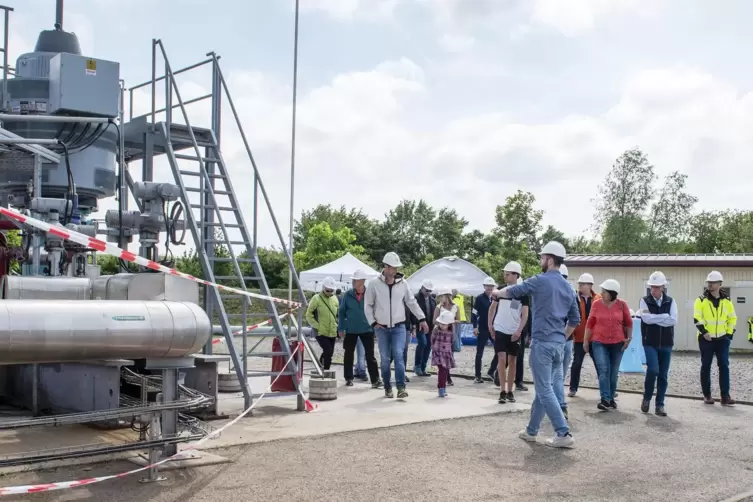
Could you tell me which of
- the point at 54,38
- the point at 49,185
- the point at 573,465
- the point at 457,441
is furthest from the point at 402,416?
the point at 54,38

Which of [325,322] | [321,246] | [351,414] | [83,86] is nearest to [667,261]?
[325,322]

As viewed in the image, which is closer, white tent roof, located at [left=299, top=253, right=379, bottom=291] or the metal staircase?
the metal staircase

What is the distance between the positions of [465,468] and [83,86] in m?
6.53

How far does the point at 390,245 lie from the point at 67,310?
64.7m

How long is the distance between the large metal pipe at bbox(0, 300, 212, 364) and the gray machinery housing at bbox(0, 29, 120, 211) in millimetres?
4223

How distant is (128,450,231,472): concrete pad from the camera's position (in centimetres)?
671

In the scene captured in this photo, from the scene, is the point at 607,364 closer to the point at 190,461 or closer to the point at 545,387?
the point at 545,387

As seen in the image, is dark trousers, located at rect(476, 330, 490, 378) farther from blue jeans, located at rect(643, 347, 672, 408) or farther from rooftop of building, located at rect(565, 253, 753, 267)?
rooftop of building, located at rect(565, 253, 753, 267)

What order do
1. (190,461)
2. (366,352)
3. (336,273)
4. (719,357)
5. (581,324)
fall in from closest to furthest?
(190,461)
(719,357)
(581,324)
(366,352)
(336,273)

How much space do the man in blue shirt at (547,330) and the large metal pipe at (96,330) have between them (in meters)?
3.22

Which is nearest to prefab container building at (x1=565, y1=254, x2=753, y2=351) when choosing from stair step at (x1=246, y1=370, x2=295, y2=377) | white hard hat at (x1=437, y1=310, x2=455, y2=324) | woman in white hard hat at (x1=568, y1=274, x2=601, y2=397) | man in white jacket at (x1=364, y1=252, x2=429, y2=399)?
woman in white hard hat at (x1=568, y1=274, x2=601, y2=397)

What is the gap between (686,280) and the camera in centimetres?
2445

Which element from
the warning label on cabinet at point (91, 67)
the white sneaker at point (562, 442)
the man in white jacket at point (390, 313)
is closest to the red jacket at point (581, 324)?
the man in white jacket at point (390, 313)

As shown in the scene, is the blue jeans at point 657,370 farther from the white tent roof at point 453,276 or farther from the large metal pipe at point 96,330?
the white tent roof at point 453,276
